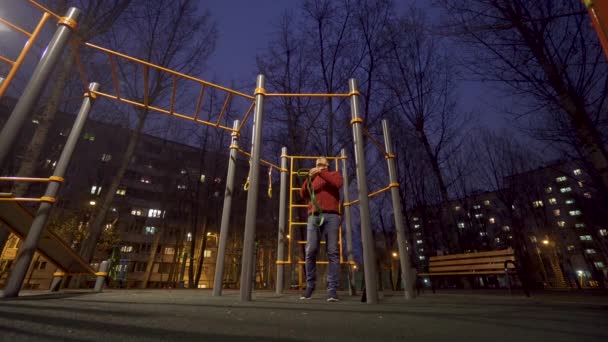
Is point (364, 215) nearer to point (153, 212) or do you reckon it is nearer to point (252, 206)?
point (252, 206)

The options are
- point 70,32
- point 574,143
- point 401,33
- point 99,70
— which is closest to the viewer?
point 70,32

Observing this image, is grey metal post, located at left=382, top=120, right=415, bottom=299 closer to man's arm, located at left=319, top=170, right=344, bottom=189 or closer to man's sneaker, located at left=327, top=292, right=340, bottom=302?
man's arm, located at left=319, top=170, right=344, bottom=189

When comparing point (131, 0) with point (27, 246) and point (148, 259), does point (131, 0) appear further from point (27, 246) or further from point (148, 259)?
point (148, 259)

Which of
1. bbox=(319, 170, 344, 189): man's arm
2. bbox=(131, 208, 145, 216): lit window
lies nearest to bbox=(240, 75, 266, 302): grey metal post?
bbox=(319, 170, 344, 189): man's arm

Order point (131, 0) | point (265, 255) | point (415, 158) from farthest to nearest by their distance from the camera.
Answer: point (265, 255), point (415, 158), point (131, 0)

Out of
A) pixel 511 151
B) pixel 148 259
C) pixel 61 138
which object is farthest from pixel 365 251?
pixel 148 259

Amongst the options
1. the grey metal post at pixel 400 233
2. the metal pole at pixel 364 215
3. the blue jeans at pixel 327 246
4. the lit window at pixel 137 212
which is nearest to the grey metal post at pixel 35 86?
the blue jeans at pixel 327 246

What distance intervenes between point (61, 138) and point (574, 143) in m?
21.9

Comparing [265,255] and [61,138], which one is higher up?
[61,138]

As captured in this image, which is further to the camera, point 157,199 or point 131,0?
point 157,199

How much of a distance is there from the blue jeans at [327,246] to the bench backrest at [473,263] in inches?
161

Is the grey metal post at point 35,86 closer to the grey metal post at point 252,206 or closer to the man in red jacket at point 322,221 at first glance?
the grey metal post at point 252,206

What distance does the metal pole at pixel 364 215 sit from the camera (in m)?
3.56

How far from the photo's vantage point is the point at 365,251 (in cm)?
363
